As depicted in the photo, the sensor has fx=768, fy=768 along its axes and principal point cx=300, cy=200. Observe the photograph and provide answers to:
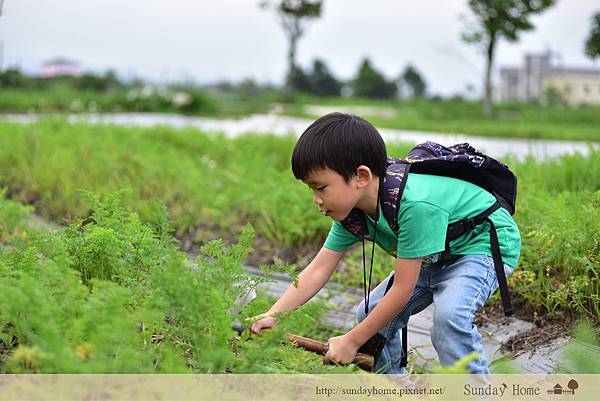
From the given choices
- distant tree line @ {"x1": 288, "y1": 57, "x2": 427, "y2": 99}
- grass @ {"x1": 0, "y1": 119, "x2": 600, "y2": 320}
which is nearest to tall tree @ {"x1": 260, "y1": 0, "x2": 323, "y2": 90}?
distant tree line @ {"x1": 288, "y1": 57, "x2": 427, "y2": 99}

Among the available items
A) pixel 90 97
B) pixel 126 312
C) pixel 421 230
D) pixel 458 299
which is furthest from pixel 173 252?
pixel 90 97

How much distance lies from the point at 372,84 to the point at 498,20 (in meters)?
11.3

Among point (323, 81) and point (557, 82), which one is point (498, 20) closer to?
point (557, 82)

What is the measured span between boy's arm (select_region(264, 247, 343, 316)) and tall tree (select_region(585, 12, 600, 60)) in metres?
15.6

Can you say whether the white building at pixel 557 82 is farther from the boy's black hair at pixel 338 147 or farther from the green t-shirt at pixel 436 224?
the boy's black hair at pixel 338 147

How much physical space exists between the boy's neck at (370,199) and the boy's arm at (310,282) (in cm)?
29

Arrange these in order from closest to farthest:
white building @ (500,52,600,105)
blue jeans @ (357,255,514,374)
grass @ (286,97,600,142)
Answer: blue jeans @ (357,255,514,374) → grass @ (286,97,600,142) → white building @ (500,52,600,105)

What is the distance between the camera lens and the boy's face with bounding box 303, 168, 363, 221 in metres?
2.39

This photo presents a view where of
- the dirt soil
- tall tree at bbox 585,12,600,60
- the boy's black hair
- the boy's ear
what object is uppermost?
tall tree at bbox 585,12,600,60

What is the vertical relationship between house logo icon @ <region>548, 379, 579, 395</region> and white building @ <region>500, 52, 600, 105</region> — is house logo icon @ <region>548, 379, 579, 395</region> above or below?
below

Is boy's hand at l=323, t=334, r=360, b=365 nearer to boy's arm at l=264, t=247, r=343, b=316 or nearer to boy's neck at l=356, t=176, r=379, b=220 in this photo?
boy's arm at l=264, t=247, r=343, b=316

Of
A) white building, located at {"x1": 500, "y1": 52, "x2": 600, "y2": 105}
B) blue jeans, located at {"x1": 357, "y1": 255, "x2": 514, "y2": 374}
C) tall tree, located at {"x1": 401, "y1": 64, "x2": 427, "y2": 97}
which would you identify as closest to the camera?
blue jeans, located at {"x1": 357, "y1": 255, "x2": 514, "y2": 374}

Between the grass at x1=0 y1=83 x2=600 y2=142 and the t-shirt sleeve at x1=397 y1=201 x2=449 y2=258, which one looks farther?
the grass at x1=0 y1=83 x2=600 y2=142

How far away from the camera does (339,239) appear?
9.11ft
